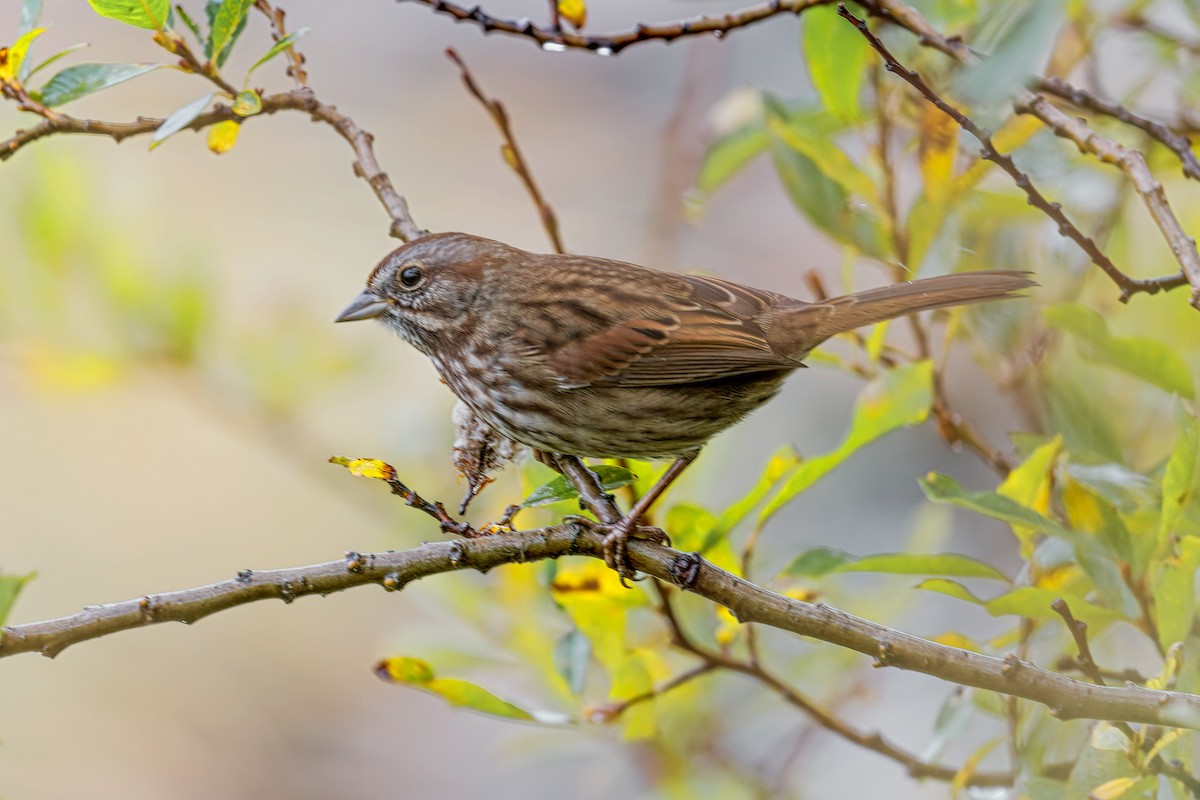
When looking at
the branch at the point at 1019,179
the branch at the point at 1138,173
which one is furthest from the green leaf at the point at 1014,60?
the branch at the point at 1138,173

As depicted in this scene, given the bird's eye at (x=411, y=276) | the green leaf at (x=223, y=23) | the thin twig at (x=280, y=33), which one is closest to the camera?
the green leaf at (x=223, y=23)

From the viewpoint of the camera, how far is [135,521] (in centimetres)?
745

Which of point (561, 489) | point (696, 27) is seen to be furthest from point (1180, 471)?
point (696, 27)

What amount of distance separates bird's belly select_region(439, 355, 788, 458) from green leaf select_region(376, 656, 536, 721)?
2.17 ft

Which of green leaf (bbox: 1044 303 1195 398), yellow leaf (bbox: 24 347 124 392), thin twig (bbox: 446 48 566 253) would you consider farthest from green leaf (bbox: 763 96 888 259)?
yellow leaf (bbox: 24 347 124 392)

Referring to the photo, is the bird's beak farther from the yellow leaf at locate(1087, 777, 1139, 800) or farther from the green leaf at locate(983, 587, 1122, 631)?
the yellow leaf at locate(1087, 777, 1139, 800)

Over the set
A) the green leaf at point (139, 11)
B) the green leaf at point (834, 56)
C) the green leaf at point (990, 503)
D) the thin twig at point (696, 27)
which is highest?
the green leaf at point (834, 56)

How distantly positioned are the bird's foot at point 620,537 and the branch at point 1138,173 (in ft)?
3.90

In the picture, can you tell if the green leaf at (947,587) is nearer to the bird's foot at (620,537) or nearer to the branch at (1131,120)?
the bird's foot at (620,537)

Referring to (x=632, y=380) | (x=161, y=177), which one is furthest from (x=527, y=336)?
(x=161, y=177)

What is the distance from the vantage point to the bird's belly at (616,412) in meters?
3.08

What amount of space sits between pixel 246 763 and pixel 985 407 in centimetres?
461

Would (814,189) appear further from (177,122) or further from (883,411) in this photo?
(177,122)

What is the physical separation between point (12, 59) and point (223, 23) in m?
0.43
